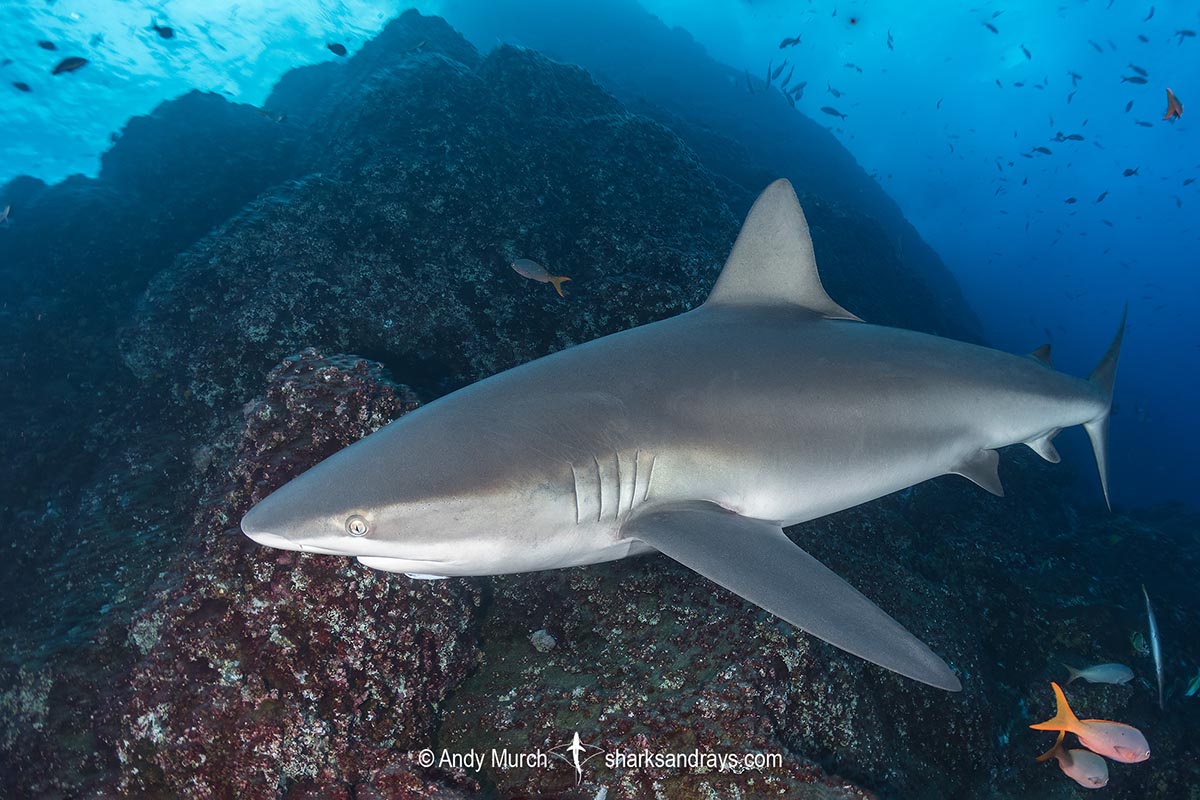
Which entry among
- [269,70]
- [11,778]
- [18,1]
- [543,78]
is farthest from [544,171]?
[269,70]

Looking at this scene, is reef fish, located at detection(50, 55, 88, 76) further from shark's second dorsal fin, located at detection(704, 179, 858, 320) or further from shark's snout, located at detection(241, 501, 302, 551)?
shark's second dorsal fin, located at detection(704, 179, 858, 320)

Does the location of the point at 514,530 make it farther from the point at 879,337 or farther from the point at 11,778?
the point at 11,778

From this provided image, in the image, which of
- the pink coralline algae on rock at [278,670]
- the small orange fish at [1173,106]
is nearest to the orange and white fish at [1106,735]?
the pink coralline algae on rock at [278,670]

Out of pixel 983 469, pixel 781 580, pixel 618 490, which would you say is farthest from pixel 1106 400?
pixel 618 490

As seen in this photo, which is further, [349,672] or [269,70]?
[269,70]

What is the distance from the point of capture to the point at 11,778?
2984 millimetres

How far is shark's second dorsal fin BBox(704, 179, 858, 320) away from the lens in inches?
112

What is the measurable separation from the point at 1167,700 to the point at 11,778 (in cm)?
907

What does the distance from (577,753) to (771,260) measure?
2.59 m

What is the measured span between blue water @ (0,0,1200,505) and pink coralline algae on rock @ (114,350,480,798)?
25331mm

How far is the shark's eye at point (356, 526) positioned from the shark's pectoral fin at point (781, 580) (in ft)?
3.20

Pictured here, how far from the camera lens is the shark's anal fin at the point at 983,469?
3.09m

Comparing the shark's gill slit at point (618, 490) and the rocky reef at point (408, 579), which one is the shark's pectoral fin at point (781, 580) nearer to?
the shark's gill slit at point (618, 490)

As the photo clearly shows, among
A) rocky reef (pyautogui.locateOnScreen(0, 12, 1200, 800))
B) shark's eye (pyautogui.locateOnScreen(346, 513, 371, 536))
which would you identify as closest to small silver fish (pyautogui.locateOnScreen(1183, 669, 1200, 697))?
rocky reef (pyautogui.locateOnScreen(0, 12, 1200, 800))
